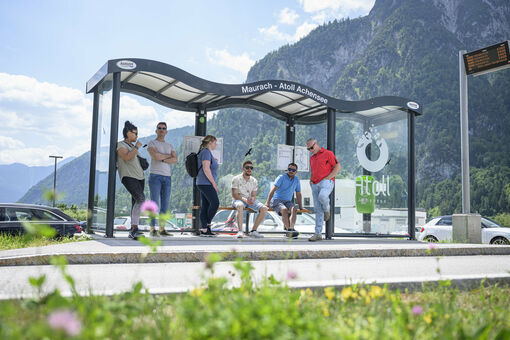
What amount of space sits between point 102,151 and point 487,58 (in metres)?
8.73

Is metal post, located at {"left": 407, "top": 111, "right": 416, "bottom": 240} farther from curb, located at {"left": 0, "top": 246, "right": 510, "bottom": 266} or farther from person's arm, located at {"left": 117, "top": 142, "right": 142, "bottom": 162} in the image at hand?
person's arm, located at {"left": 117, "top": 142, "right": 142, "bottom": 162}

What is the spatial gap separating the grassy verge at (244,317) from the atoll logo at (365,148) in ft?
26.4

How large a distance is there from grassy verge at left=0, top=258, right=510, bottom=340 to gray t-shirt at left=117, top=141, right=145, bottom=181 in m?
4.99

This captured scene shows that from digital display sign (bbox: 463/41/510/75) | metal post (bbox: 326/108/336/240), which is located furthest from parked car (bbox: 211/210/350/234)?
digital display sign (bbox: 463/41/510/75)

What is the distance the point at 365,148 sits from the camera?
1117cm

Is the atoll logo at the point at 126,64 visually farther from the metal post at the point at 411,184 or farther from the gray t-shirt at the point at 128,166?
the metal post at the point at 411,184

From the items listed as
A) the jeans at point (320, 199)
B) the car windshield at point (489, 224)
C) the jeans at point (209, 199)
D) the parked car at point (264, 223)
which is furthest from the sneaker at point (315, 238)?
the car windshield at point (489, 224)

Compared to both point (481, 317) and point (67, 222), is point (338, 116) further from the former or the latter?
point (481, 317)

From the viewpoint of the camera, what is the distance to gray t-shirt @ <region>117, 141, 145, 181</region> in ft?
24.8

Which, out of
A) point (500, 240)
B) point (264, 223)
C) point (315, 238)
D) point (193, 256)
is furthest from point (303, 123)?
point (500, 240)

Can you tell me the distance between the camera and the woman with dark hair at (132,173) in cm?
746

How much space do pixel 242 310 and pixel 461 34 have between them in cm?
16081

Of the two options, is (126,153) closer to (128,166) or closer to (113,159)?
(128,166)

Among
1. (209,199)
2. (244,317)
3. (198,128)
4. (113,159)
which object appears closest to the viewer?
(244,317)
